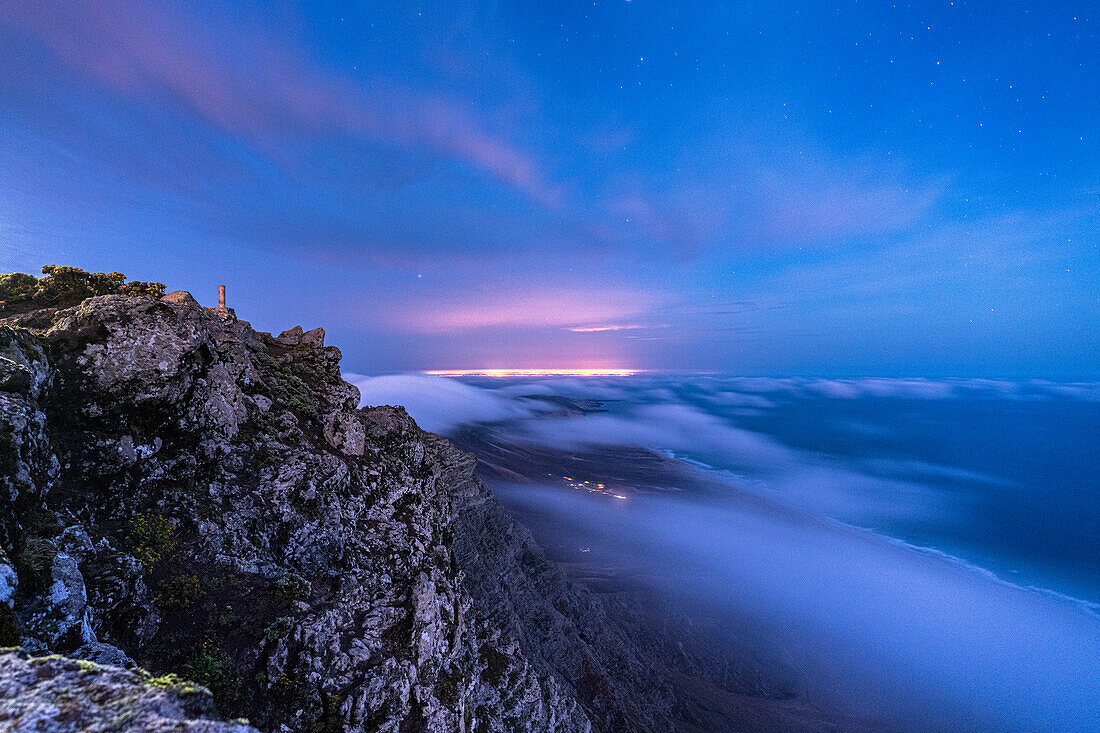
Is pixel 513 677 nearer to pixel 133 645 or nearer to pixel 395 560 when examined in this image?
pixel 395 560

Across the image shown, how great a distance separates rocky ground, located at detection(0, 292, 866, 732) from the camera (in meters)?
7.30

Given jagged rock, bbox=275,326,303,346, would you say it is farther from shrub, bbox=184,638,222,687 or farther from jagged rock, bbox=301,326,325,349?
shrub, bbox=184,638,222,687

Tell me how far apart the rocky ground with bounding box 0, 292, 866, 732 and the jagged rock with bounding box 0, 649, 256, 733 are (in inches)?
0.9

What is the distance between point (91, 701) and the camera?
459 centimetres

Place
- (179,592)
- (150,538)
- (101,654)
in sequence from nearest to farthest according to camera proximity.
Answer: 1. (101,654)
2. (179,592)
3. (150,538)

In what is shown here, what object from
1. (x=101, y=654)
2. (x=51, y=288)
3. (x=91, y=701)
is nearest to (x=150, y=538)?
(x=101, y=654)

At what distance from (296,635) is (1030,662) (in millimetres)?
147344

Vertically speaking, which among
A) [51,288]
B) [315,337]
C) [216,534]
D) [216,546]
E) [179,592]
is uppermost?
[51,288]

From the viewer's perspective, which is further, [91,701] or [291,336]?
[291,336]

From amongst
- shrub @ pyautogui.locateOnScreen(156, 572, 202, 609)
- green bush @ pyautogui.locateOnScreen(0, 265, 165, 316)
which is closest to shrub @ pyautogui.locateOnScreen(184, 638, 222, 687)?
shrub @ pyautogui.locateOnScreen(156, 572, 202, 609)

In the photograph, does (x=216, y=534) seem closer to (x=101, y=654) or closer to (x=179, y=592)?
(x=179, y=592)

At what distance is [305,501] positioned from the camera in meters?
14.6

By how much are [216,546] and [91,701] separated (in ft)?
29.1

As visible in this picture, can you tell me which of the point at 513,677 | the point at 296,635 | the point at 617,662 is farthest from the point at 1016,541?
the point at 296,635
